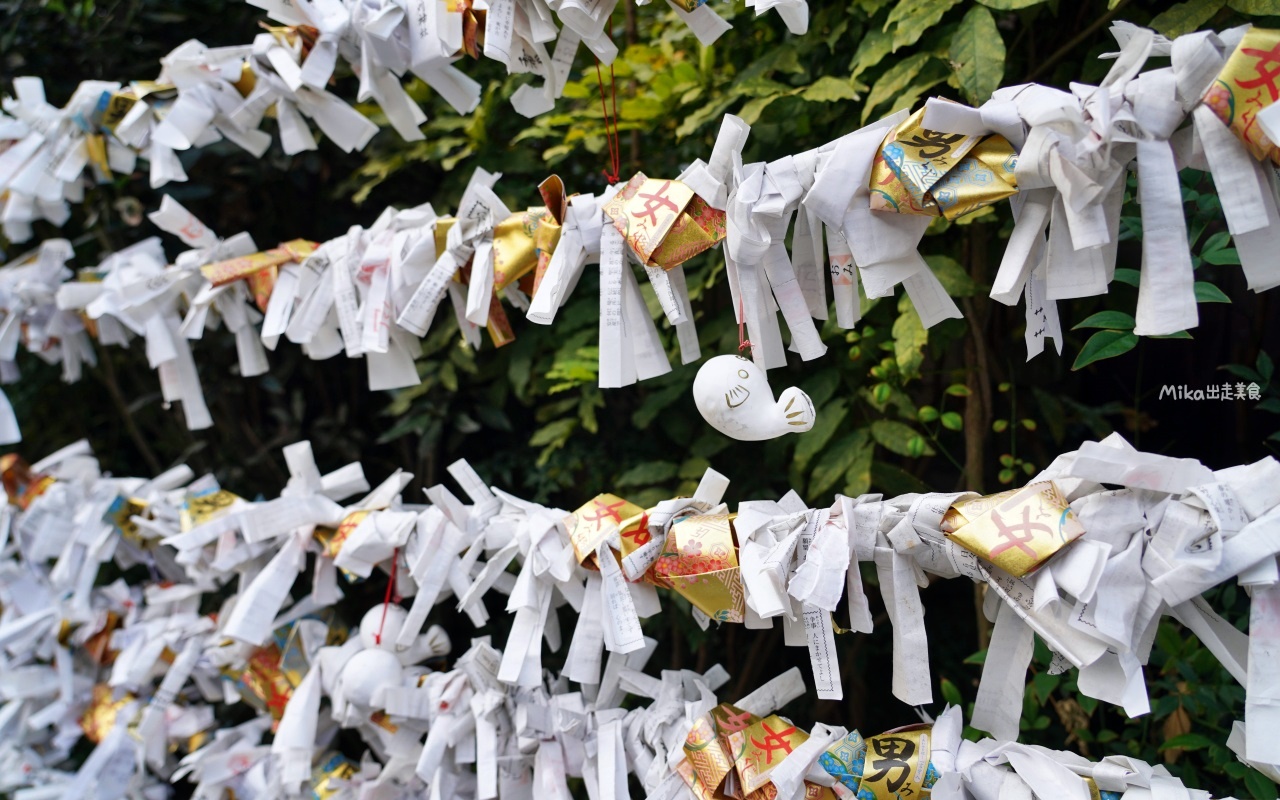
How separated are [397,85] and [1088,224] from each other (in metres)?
0.58

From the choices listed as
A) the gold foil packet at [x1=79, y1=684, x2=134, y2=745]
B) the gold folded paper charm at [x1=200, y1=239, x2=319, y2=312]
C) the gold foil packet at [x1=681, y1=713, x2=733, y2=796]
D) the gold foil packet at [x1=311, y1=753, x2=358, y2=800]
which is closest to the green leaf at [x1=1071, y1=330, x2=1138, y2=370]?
the gold foil packet at [x1=681, y1=713, x2=733, y2=796]

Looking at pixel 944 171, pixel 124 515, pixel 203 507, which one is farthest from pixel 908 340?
pixel 124 515

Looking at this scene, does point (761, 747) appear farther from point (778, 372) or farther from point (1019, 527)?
point (778, 372)

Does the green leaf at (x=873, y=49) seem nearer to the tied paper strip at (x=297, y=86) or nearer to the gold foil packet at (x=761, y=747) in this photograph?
the tied paper strip at (x=297, y=86)

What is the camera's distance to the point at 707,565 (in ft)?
1.92

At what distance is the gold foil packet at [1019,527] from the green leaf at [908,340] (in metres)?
0.22

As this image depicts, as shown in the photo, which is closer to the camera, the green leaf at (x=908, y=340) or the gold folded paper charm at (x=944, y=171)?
the gold folded paper charm at (x=944, y=171)

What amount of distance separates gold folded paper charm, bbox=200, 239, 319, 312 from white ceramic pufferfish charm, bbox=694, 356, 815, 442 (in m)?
0.45

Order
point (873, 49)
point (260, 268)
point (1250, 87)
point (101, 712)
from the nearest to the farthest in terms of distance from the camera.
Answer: point (1250, 87) → point (873, 49) → point (260, 268) → point (101, 712)

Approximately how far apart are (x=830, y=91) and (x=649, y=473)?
15.3 inches

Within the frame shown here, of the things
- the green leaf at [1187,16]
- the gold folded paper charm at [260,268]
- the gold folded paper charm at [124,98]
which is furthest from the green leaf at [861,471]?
the gold folded paper charm at [124,98]

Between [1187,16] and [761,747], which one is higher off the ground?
Result: [1187,16]

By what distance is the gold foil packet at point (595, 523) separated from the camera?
642 millimetres

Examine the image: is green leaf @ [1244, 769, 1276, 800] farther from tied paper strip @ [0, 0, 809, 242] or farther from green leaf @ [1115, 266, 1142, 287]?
tied paper strip @ [0, 0, 809, 242]
